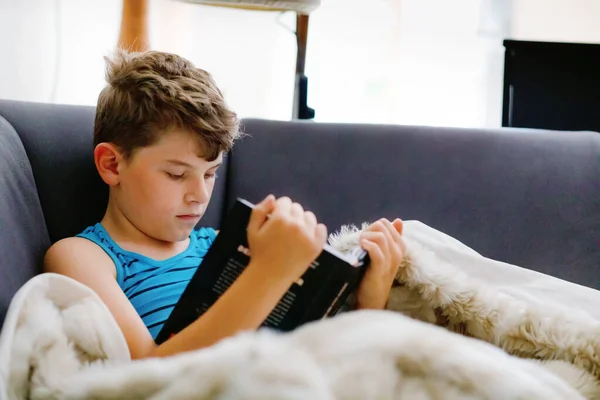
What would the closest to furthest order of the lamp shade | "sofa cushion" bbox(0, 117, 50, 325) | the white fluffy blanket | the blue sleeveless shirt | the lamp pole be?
the white fluffy blanket
"sofa cushion" bbox(0, 117, 50, 325)
the blue sleeveless shirt
the lamp shade
the lamp pole

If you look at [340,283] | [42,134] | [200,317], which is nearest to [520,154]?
[340,283]

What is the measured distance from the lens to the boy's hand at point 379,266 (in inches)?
30.0

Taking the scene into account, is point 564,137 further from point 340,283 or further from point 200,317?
point 200,317

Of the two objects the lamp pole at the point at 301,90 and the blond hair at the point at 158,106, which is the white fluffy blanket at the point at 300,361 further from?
the lamp pole at the point at 301,90

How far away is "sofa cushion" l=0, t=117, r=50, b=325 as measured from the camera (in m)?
0.73

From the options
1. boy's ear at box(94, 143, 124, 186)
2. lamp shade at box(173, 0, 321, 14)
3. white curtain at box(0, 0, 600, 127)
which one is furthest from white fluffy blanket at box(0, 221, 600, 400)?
white curtain at box(0, 0, 600, 127)

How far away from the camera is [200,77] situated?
100 cm

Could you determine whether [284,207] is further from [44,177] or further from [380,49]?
[380,49]

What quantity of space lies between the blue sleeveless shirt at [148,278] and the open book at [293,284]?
224mm

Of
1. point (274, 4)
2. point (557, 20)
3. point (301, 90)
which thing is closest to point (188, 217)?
point (274, 4)

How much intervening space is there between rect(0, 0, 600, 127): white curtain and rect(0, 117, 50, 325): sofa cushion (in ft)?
3.13

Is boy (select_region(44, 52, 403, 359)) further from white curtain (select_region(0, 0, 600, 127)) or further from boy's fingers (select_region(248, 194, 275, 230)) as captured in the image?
white curtain (select_region(0, 0, 600, 127))

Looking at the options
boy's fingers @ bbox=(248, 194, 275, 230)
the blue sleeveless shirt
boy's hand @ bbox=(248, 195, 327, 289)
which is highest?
boy's fingers @ bbox=(248, 194, 275, 230)

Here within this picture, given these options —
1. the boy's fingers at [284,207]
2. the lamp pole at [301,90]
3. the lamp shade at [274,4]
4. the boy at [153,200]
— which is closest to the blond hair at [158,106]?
the boy at [153,200]
